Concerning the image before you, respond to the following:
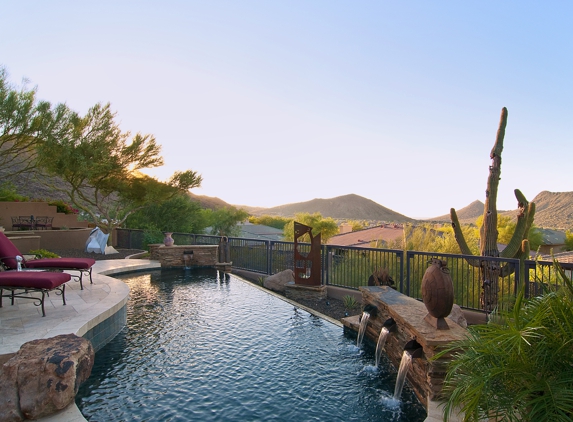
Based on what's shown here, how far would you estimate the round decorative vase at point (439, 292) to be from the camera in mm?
3842

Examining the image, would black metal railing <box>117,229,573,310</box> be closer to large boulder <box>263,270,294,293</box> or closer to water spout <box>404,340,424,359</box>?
large boulder <box>263,270,294,293</box>

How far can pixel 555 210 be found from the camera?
5650 centimetres

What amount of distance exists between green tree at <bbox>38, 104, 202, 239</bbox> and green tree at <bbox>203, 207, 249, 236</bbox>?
7.55 m

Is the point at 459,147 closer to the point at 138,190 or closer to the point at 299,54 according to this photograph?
the point at 299,54

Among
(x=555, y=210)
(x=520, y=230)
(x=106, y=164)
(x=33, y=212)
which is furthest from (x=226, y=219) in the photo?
(x=555, y=210)

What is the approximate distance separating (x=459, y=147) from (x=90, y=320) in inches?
887

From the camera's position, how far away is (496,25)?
10.9m

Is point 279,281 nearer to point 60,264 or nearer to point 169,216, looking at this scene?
point 60,264

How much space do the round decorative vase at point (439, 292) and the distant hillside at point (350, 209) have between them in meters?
81.4

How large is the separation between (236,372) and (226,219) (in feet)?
86.9

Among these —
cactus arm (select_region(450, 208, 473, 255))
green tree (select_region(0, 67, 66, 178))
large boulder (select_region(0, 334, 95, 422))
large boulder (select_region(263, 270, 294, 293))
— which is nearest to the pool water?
large boulder (select_region(0, 334, 95, 422))

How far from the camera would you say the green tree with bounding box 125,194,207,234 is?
A: 19672 millimetres

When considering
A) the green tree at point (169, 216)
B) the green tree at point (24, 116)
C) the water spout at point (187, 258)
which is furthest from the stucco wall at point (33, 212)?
the water spout at point (187, 258)

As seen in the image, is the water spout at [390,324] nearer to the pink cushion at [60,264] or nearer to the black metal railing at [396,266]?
the black metal railing at [396,266]
